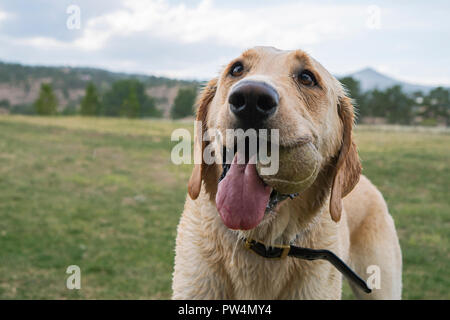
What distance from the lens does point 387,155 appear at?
1811 centimetres

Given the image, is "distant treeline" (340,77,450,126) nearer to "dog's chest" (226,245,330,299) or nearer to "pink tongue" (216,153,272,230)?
"dog's chest" (226,245,330,299)

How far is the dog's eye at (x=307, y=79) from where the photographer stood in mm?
2564

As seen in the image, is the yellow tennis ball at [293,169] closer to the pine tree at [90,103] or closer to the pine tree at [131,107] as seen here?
the pine tree at [131,107]

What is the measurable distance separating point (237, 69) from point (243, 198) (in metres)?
0.87

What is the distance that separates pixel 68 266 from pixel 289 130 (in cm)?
472

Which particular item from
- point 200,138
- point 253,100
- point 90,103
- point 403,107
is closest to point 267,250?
point 200,138

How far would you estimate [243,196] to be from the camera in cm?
217

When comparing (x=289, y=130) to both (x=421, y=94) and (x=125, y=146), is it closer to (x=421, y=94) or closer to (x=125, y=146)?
(x=125, y=146)

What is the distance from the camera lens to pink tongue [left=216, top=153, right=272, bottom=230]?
Result: 218 centimetres

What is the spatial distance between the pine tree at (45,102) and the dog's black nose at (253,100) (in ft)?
258

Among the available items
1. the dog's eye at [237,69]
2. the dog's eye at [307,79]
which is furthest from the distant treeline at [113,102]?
the dog's eye at [307,79]

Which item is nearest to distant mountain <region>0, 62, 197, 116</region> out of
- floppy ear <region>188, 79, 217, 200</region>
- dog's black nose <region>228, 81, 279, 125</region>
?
floppy ear <region>188, 79, 217, 200</region>

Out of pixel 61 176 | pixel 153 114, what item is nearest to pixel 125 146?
pixel 61 176

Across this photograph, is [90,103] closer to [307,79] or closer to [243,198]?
[307,79]
